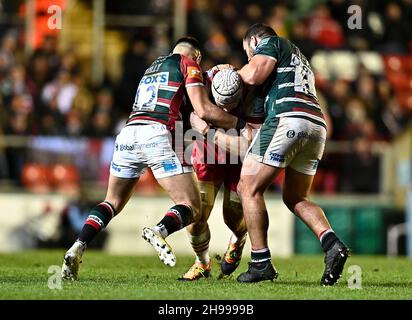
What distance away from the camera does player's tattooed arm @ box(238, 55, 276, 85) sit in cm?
923

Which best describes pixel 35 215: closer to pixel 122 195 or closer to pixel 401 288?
pixel 122 195

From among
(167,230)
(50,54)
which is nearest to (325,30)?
(50,54)

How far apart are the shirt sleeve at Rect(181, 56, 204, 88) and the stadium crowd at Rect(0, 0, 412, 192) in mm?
8446

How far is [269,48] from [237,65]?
10.5 meters

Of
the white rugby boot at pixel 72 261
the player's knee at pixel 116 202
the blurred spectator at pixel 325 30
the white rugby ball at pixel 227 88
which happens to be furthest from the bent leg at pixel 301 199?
the blurred spectator at pixel 325 30

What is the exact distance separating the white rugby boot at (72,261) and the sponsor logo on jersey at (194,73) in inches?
70.8

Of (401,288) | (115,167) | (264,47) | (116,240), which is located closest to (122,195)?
(115,167)

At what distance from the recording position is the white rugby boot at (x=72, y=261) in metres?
9.20

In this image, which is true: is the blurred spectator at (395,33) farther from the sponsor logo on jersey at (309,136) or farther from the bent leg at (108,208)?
the bent leg at (108,208)

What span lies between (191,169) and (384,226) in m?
9.20

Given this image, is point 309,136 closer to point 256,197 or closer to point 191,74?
point 256,197

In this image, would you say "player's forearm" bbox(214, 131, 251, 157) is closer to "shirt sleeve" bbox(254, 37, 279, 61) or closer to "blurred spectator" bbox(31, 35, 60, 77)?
"shirt sleeve" bbox(254, 37, 279, 61)

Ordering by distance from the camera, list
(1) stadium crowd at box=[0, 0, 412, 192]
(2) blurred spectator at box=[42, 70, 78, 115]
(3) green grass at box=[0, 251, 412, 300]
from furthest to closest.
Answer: (2) blurred spectator at box=[42, 70, 78, 115] < (1) stadium crowd at box=[0, 0, 412, 192] < (3) green grass at box=[0, 251, 412, 300]

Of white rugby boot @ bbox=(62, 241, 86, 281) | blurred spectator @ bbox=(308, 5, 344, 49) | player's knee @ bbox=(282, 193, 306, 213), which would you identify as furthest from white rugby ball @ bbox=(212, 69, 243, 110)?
blurred spectator @ bbox=(308, 5, 344, 49)
